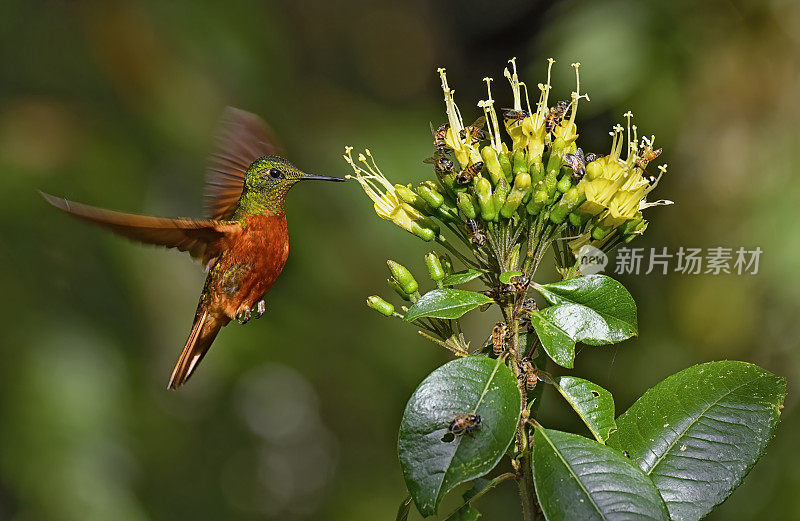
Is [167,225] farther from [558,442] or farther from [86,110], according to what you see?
[86,110]

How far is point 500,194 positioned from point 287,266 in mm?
1790

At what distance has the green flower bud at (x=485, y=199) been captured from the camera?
1188 millimetres

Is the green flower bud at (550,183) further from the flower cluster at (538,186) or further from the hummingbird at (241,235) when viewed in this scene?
the hummingbird at (241,235)

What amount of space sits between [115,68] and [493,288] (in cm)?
223

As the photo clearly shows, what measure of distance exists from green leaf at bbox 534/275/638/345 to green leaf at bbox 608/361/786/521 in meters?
0.19

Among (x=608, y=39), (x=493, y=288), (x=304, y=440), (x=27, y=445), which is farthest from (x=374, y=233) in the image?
(x=493, y=288)

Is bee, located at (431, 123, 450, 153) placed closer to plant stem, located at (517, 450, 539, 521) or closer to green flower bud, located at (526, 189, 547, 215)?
green flower bud, located at (526, 189, 547, 215)

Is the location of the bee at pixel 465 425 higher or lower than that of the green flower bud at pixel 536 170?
lower

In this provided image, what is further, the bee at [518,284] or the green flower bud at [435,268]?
the green flower bud at [435,268]

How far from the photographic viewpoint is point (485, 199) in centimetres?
119

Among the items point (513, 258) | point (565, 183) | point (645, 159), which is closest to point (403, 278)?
point (513, 258)

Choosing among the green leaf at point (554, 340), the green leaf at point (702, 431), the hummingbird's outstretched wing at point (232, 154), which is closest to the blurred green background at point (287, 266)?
the hummingbird's outstretched wing at point (232, 154)

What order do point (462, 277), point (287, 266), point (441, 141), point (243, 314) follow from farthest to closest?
point (287, 266), point (243, 314), point (441, 141), point (462, 277)

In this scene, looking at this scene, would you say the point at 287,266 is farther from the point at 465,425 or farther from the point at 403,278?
the point at 465,425
